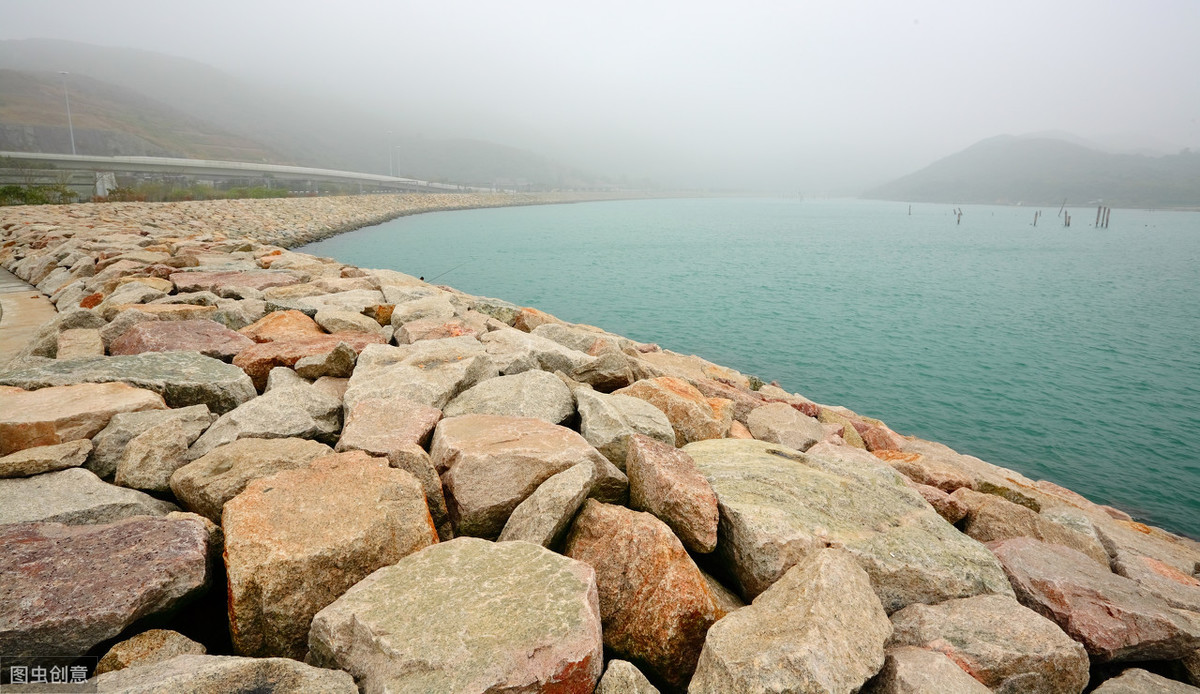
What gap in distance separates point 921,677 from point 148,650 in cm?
359

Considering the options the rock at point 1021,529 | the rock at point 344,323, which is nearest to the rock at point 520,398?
the rock at point 344,323

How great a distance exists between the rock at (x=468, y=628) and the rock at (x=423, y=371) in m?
2.27

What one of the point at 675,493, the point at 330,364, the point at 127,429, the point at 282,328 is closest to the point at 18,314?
the point at 282,328

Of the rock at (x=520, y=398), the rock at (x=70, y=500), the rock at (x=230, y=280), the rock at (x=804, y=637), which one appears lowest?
the rock at (x=804, y=637)

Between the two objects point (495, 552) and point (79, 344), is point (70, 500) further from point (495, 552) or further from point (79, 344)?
point (79, 344)

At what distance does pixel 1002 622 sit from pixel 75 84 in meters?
264

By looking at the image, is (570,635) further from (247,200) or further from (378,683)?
(247,200)

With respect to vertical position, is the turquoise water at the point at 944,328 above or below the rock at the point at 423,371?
below

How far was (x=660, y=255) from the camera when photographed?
47.3 metres

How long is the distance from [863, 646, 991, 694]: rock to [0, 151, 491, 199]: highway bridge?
51821 millimetres

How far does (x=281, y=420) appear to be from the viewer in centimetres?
443

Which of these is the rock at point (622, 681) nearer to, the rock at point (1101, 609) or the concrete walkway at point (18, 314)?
the rock at point (1101, 609)

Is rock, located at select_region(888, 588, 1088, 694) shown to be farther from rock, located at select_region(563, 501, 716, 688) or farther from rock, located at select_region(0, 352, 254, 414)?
rock, located at select_region(0, 352, 254, 414)

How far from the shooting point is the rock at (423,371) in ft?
16.7
